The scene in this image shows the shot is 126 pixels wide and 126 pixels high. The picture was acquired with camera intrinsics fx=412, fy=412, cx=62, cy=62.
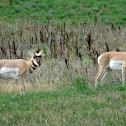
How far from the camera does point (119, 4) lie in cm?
2692

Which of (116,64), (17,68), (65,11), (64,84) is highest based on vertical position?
(65,11)

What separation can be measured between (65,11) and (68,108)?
54.3ft

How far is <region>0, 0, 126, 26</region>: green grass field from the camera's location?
23.6m

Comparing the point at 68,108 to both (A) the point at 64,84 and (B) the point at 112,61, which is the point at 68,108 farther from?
(A) the point at 64,84

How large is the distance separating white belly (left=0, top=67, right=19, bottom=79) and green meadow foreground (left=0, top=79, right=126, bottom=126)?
2.49ft

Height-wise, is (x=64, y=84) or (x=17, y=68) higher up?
(x=17, y=68)

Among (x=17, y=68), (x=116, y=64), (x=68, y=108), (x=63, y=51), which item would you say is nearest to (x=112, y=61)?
(x=116, y=64)

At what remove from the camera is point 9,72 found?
35.8 ft

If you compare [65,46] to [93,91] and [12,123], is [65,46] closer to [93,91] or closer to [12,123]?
[93,91]

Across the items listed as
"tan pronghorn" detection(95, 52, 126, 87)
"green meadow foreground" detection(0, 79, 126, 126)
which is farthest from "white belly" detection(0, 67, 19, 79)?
"tan pronghorn" detection(95, 52, 126, 87)

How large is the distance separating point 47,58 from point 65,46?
0.98 metres

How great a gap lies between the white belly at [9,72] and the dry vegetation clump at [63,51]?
1.47 meters

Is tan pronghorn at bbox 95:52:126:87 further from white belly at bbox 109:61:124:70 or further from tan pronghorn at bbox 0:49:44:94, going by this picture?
tan pronghorn at bbox 0:49:44:94

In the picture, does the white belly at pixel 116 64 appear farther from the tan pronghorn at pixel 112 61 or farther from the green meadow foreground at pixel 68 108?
the green meadow foreground at pixel 68 108
